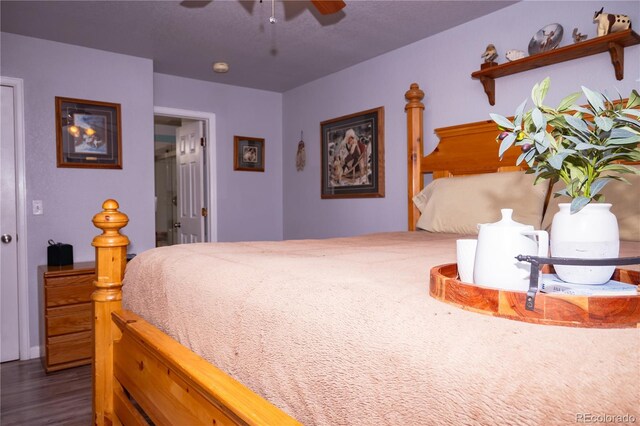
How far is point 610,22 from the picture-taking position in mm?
2127

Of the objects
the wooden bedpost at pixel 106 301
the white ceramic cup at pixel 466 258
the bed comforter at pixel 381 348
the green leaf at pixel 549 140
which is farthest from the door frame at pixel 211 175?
the green leaf at pixel 549 140

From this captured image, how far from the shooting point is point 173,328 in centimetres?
121

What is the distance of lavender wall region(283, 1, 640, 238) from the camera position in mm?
2410

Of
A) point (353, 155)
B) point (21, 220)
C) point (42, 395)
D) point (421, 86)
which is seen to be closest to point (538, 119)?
point (421, 86)

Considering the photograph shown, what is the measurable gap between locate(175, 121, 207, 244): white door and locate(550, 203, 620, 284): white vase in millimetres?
3977

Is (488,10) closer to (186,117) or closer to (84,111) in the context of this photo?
(186,117)

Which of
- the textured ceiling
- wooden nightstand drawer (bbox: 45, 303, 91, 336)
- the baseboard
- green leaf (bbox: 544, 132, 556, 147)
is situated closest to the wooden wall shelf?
the textured ceiling

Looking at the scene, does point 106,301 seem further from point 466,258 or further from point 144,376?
point 466,258

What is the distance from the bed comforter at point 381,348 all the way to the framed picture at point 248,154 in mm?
3326

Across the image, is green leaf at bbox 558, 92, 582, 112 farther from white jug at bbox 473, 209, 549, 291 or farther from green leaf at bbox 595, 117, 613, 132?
white jug at bbox 473, 209, 549, 291

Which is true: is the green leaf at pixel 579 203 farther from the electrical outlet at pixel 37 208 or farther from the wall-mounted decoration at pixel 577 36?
the electrical outlet at pixel 37 208

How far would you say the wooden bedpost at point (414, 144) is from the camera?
3148mm

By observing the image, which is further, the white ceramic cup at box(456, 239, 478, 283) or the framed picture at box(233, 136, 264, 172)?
the framed picture at box(233, 136, 264, 172)

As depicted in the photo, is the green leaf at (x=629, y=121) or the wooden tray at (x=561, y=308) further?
the green leaf at (x=629, y=121)
